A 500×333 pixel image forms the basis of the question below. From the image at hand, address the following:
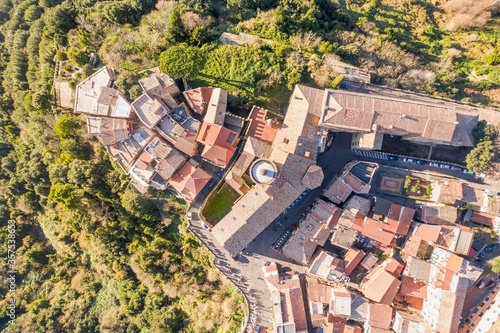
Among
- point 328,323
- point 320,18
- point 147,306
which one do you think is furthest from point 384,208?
point 147,306

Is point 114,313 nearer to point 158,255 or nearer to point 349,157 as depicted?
point 158,255

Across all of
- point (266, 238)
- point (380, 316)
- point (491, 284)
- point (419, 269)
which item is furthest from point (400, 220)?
point (266, 238)

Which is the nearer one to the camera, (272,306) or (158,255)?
(272,306)

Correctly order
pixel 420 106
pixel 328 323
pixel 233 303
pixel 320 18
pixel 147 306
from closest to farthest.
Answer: pixel 420 106 < pixel 328 323 < pixel 233 303 < pixel 147 306 < pixel 320 18

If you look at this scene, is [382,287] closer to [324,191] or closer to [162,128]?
[324,191]

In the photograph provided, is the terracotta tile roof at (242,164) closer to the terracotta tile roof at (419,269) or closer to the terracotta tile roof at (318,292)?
the terracotta tile roof at (318,292)

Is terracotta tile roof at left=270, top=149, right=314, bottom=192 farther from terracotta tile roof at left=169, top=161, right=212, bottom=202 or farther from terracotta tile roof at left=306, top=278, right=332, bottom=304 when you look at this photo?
terracotta tile roof at left=306, top=278, right=332, bottom=304

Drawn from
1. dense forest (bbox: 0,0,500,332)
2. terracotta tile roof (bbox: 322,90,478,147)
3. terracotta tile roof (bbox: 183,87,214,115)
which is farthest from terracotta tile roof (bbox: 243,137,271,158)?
terracotta tile roof (bbox: 183,87,214,115)
